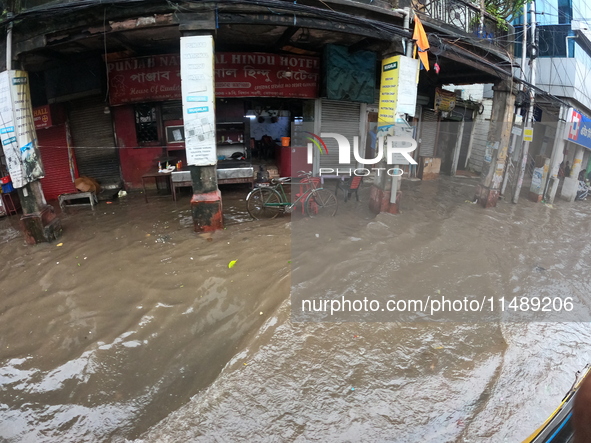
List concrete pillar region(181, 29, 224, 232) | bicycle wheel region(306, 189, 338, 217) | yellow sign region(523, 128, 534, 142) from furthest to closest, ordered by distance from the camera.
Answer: yellow sign region(523, 128, 534, 142) < bicycle wheel region(306, 189, 338, 217) < concrete pillar region(181, 29, 224, 232)

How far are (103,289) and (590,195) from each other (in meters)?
18.4

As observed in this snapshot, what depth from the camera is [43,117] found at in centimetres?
912

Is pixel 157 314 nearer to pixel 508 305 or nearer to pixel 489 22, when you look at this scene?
pixel 508 305

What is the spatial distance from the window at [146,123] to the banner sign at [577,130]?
13.8 metres

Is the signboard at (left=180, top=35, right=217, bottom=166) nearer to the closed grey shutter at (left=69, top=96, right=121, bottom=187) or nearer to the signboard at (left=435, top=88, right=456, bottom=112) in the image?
the closed grey shutter at (left=69, top=96, right=121, bottom=187)

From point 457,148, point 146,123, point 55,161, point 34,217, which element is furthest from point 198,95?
point 457,148

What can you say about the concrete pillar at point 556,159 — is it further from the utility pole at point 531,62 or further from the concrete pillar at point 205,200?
the concrete pillar at point 205,200

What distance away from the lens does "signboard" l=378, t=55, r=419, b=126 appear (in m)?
7.07

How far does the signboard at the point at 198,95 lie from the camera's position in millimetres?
5766

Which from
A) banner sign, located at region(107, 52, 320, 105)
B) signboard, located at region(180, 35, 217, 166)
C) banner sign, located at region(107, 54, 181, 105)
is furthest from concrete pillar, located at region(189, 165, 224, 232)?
banner sign, located at region(107, 54, 181, 105)

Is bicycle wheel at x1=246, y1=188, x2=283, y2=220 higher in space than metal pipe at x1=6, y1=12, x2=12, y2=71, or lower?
lower

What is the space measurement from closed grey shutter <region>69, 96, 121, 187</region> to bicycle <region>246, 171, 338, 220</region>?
16.2 feet

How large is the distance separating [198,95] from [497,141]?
8.45 meters

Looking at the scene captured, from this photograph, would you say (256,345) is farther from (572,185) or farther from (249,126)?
(572,185)
